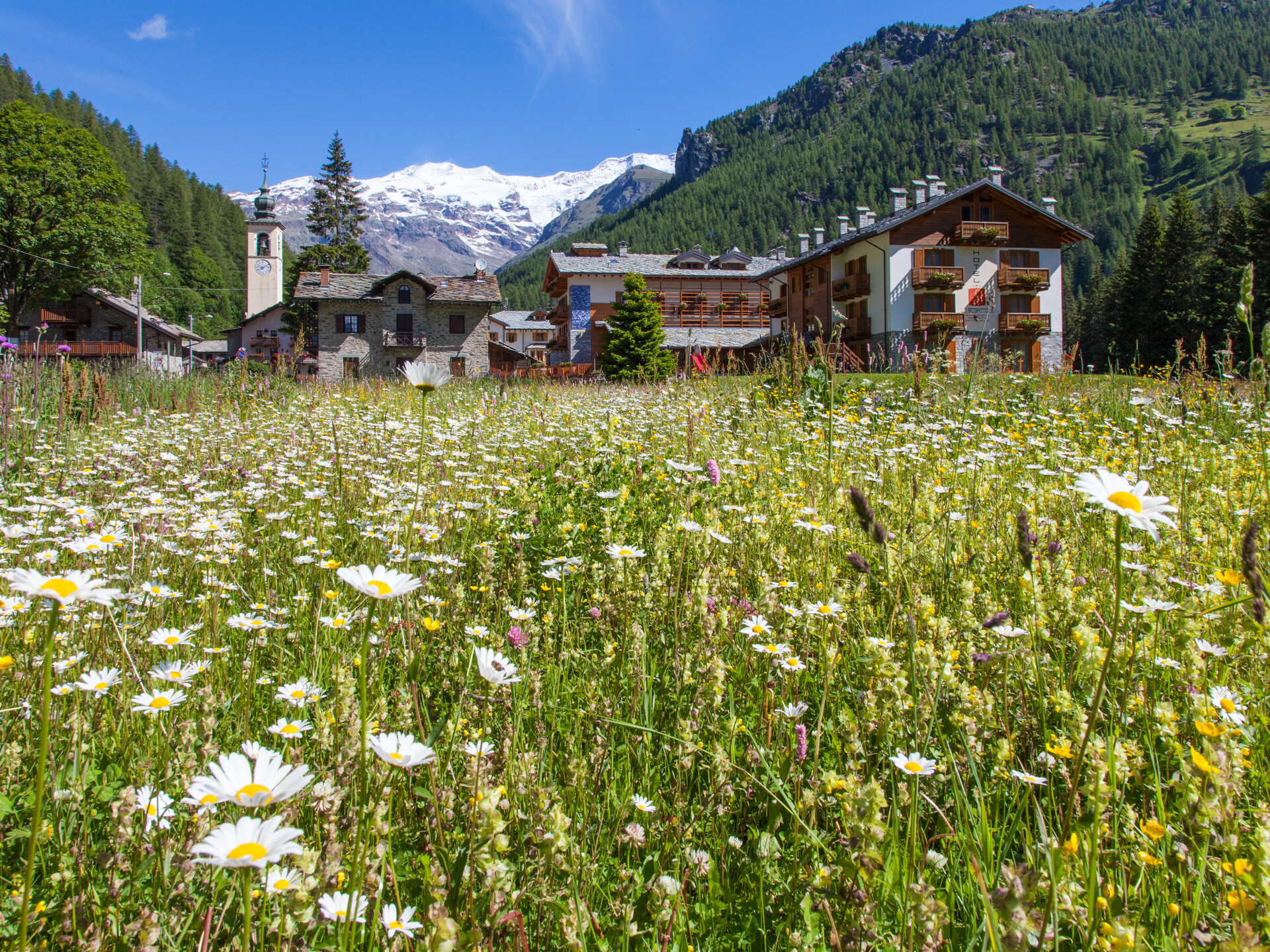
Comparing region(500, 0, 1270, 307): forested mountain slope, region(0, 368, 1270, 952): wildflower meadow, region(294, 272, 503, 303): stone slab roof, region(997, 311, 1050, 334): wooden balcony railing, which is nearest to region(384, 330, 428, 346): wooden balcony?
region(294, 272, 503, 303): stone slab roof

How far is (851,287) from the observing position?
134 ft

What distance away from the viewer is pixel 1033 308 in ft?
129

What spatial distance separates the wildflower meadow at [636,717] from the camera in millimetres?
1039

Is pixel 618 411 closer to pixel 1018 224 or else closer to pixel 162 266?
pixel 1018 224

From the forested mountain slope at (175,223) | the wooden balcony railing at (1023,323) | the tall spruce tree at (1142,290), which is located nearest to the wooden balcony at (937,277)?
the wooden balcony railing at (1023,323)

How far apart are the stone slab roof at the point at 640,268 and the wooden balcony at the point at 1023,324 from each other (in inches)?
892

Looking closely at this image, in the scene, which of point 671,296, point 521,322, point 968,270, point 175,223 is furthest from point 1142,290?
point 175,223

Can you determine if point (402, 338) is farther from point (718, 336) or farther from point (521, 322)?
point (521, 322)

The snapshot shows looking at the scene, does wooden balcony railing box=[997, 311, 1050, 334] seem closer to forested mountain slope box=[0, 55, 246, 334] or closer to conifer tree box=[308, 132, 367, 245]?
conifer tree box=[308, 132, 367, 245]

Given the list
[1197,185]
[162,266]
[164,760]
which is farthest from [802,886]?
[1197,185]

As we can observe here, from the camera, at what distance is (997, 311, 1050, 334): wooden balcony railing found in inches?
1485

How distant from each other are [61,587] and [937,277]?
41947 millimetres

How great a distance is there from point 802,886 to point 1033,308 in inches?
1799

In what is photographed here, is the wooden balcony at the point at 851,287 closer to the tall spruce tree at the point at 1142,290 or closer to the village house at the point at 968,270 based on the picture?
the village house at the point at 968,270
